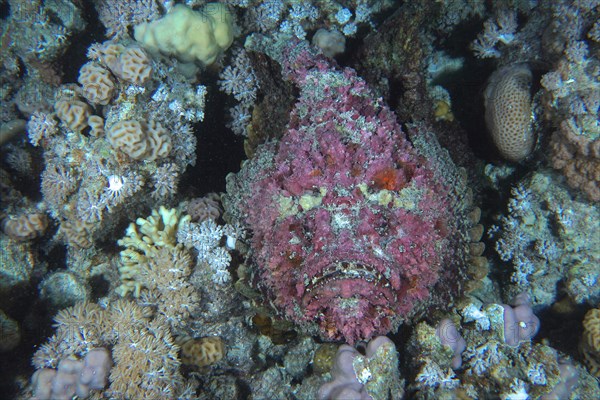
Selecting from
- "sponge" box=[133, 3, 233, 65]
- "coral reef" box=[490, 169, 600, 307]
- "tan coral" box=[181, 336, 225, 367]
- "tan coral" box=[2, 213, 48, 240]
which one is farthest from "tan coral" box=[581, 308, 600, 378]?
"tan coral" box=[2, 213, 48, 240]

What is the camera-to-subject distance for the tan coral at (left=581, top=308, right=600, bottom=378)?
12.5 ft

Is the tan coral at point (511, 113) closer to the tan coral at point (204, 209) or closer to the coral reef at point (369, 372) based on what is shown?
the coral reef at point (369, 372)

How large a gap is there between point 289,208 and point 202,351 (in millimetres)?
1915

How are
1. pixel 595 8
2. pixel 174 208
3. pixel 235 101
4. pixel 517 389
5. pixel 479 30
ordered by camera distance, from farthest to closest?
1. pixel 479 30
2. pixel 235 101
3. pixel 174 208
4. pixel 595 8
5. pixel 517 389

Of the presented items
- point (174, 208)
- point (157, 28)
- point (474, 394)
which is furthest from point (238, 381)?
point (157, 28)

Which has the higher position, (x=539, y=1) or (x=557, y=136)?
(x=539, y=1)

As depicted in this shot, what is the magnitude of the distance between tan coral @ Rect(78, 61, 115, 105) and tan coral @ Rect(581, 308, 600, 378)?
18.7 ft

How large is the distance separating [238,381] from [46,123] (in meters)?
3.71

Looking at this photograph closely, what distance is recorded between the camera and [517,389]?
11.6ft

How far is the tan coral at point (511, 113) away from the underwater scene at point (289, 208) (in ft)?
0.08

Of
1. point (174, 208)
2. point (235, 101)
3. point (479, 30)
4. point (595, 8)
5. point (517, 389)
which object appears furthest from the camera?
point (479, 30)

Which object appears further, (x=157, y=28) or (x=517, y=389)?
(x=157, y=28)

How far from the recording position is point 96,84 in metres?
4.03

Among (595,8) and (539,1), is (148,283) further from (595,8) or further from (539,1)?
(539,1)
